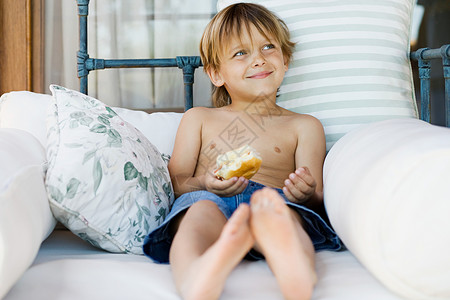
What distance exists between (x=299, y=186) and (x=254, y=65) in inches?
16.2

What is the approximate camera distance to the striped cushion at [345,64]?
1.22 meters

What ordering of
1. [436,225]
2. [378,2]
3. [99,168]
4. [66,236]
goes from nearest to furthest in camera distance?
1. [436,225]
2. [99,168]
3. [66,236]
4. [378,2]

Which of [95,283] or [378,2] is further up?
Result: [378,2]

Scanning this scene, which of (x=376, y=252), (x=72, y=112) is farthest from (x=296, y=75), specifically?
(x=376, y=252)

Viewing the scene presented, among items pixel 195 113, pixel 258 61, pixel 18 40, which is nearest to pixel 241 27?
pixel 258 61

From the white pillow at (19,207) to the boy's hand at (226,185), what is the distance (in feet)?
0.99

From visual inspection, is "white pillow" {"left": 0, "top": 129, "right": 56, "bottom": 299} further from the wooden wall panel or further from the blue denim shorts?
the wooden wall panel

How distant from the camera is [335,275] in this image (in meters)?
0.71

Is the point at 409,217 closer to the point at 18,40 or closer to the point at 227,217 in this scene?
the point at 227,217

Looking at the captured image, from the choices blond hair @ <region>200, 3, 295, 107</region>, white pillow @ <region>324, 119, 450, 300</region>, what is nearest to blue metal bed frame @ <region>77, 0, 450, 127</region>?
blond hair @ <region>200, 3, 295, 107</region>

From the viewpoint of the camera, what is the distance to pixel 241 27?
1246 mm

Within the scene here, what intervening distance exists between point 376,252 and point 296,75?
748mm

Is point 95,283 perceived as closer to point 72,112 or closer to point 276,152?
point 72,112

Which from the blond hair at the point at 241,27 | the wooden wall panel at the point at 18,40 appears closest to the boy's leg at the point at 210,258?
the blond hair at the point at 241,27
